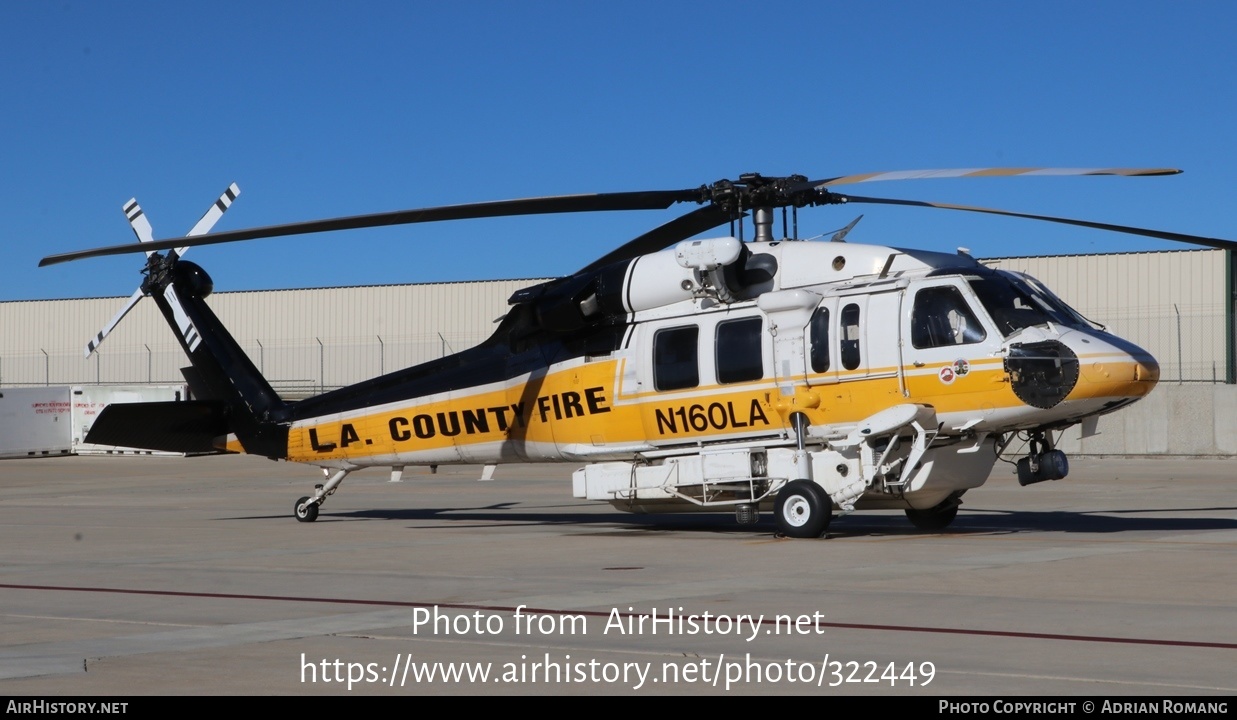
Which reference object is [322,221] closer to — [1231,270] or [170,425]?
[170,425]

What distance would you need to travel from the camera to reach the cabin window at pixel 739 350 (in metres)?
16.9

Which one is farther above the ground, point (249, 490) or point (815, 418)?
point (815, 418)

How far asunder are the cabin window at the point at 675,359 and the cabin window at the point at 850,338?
1.95m

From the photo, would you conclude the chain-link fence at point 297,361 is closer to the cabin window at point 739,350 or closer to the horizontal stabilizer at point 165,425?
the horizontal stabilizer at point 165,425

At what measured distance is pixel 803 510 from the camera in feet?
53.4

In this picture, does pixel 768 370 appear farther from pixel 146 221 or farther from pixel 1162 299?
pixel 1162 299

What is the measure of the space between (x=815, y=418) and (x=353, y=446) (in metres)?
7.57

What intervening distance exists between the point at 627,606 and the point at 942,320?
669cm

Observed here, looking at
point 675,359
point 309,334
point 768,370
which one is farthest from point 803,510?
point 309,334

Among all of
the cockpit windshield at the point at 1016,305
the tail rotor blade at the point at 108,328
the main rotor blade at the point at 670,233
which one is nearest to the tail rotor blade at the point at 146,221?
the tail rotor blade at the point at 108,328

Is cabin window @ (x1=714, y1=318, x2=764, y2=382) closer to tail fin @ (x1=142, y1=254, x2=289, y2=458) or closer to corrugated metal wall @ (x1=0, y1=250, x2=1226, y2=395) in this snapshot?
tail fin @ (x1=142, y1=254, x2=289, y2=458)

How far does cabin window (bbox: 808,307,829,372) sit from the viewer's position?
16.5m
